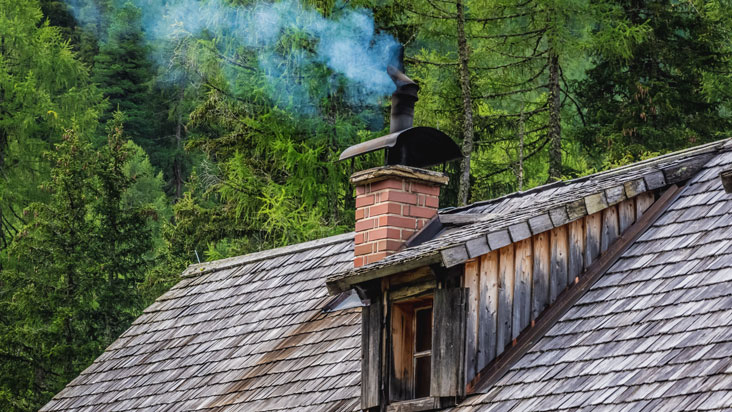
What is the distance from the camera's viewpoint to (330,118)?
27.8 meters

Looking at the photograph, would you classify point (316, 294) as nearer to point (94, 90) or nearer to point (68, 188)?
point (68, 188)

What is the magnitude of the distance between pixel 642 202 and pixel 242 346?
499 centimetres

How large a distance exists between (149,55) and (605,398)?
46.0m

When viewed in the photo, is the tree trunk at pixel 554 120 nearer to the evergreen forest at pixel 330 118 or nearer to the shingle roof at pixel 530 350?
the evergreen forest at pixel 330 118

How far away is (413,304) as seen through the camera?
1014cm

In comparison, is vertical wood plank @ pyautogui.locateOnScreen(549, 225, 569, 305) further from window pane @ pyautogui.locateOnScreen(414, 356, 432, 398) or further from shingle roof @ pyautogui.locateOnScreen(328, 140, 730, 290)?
window pane @ pyautogui.locateOnScreen(414, 356, 432, 398)

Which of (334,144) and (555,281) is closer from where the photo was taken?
(555,281)

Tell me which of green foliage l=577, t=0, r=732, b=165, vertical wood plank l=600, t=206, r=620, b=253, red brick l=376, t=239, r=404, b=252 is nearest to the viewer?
vertical wood plank l=600, t=206, r=620, b=253

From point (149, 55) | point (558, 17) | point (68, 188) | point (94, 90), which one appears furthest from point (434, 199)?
point (149, 55)

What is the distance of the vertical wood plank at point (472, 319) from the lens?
9.30 metres

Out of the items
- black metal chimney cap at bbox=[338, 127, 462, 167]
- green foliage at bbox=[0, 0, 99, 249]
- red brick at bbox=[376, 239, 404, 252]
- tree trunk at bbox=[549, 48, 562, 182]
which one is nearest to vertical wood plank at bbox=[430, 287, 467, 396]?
red brick at bbox=[376, 239, 404, 252]

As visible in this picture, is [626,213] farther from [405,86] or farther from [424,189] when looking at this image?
[405,86]

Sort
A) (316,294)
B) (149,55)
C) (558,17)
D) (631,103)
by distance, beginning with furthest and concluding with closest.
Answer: (149,55)
(631,103)
(558,17)
(316,294)

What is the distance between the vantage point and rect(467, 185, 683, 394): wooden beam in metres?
9.33
